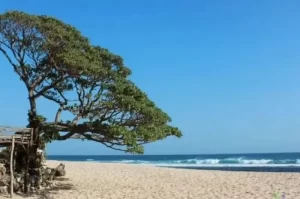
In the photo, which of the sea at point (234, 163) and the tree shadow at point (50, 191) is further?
the sea at point (234, 163)

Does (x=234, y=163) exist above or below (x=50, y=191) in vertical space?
above

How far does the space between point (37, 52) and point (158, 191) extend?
6.21 meters

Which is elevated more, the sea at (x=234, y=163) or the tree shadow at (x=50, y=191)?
the sea at (x=234, y=163)

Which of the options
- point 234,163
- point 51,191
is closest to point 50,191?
point 51,191

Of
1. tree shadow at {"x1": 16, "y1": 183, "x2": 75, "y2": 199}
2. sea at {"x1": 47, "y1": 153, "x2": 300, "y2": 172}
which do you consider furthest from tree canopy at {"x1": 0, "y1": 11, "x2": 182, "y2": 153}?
sea at {"x1": 47, "y1": 153, "x2": 300, "y2": 172}

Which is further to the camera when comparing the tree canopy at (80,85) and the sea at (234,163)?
the sea at (234,163)

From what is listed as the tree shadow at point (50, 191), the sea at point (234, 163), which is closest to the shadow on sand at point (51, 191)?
the tree shadow at point (50, 191)

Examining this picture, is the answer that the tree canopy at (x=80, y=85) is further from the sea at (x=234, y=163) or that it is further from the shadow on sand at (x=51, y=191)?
the sea at (x=234, y=163)

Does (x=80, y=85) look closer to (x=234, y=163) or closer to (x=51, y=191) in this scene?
(x=51, y=191)

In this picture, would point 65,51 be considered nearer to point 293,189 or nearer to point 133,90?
point 133,90

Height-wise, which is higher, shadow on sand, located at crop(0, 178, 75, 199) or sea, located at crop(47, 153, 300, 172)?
sea, located at crop(47, 153, 300, 172)

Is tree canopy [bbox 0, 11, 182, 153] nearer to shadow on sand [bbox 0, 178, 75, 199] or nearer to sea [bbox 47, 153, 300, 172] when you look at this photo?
shadow on sand [bbox 0, 178, 75, 199]

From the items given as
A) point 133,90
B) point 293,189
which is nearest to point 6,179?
point 133,90

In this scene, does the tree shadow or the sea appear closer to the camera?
the tree shadow
